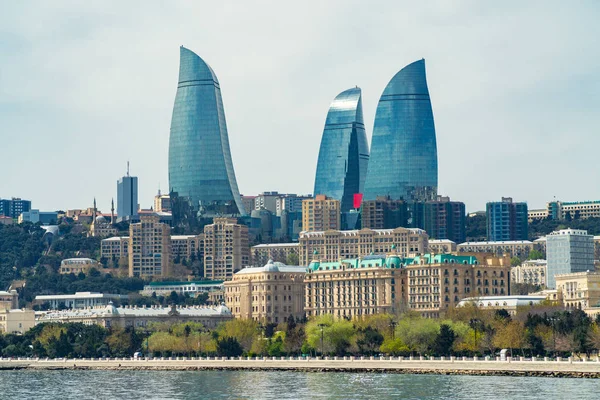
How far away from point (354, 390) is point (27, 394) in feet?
121

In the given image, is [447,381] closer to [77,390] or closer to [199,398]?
[199,398]

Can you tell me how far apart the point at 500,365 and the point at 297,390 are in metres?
27.8

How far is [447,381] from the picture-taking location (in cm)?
18738

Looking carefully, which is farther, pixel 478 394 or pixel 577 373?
pixel 577 373

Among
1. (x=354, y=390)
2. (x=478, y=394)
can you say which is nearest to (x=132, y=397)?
(x=354, y=390)

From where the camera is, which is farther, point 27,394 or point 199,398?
point 27,394

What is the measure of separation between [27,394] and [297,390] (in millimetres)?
30699

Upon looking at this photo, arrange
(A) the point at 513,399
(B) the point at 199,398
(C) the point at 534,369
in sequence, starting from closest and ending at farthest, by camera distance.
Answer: (A) the point at 513,399
(B) the point at 199,398
(C) the point at 534,369

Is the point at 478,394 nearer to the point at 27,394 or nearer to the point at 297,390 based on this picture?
the point at 297,390

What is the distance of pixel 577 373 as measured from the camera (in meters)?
186

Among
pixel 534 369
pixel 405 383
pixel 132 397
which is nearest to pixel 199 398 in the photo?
pixel 132 397

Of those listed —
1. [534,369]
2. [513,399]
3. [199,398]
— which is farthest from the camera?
[534,369]

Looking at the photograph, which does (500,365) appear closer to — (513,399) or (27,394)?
(513,399)

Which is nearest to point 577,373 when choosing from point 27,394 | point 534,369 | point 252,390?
point 534,369
